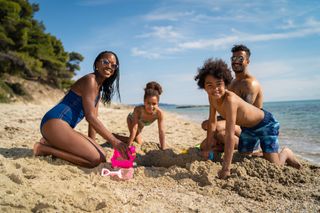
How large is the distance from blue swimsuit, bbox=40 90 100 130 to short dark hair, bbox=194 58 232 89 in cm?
154

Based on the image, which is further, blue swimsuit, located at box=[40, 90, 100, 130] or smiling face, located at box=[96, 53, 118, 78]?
smiling face, located at box=[96, 53, 118, 78]

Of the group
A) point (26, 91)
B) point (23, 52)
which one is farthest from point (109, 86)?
point (23, 52)

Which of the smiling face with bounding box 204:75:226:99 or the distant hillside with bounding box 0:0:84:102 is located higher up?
the distant hillside with bounding box 0:0:84:102

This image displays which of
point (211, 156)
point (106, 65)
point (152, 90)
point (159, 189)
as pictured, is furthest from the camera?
point (152, 90)

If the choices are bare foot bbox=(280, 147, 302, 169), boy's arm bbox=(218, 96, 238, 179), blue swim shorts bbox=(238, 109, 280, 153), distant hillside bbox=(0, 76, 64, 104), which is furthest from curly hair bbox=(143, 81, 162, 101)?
distant hillside bbox=(0, 76, 64, 104)

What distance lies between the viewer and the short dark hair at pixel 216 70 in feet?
A: 10.7

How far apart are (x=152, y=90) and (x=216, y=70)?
1.66 metres

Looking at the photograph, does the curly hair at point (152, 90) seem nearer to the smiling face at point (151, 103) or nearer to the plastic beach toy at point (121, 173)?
the smiling face at point (151, 103)

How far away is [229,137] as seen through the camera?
9.96ft

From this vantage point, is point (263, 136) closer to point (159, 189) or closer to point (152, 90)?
point (159, 189)

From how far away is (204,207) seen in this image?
233 centimetres

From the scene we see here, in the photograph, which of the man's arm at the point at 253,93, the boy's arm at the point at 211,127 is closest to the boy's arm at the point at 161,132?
the boy's arm at the point at 211,127

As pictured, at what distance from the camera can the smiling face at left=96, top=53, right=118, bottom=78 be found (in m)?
3.63

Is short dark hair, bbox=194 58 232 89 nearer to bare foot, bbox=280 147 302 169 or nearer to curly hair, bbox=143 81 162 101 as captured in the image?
bare foot, bbox=280 147 302 169
